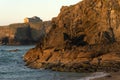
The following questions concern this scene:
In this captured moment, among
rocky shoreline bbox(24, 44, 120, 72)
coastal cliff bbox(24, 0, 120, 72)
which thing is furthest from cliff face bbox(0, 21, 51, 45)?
rocky shoreline bbox(24, 44, 120, 72)

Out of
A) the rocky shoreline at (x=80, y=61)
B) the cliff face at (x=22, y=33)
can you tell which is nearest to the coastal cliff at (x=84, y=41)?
the rocky shoreline at (x=80, y=61)

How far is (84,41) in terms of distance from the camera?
45.3 m

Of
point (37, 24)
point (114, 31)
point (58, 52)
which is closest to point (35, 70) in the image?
point (58, 52)

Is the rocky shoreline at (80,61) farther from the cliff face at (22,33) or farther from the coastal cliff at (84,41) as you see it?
the cliff face at (22,33)

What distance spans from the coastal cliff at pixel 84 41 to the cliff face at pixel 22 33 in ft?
394

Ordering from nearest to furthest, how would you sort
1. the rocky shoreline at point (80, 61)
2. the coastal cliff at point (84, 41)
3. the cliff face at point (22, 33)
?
the rocky shoreline at point (80, 61) < the coastal cliff at point (84, 41) < the cliff face at point (22, 33)

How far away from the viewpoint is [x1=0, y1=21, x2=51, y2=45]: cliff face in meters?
171

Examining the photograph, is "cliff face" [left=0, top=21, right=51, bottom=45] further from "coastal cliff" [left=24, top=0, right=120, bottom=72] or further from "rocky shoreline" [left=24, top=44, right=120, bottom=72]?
"rocky shoreline" [left=24, top=44, right=120, bottom=72]

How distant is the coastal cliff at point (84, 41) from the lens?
4134cm

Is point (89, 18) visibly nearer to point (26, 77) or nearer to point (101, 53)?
point (101, 53)

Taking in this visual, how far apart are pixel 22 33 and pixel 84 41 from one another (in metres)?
129

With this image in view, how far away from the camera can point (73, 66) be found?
41.8m

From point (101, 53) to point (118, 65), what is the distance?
3454 millimetres

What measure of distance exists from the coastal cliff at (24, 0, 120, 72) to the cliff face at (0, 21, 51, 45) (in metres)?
120
